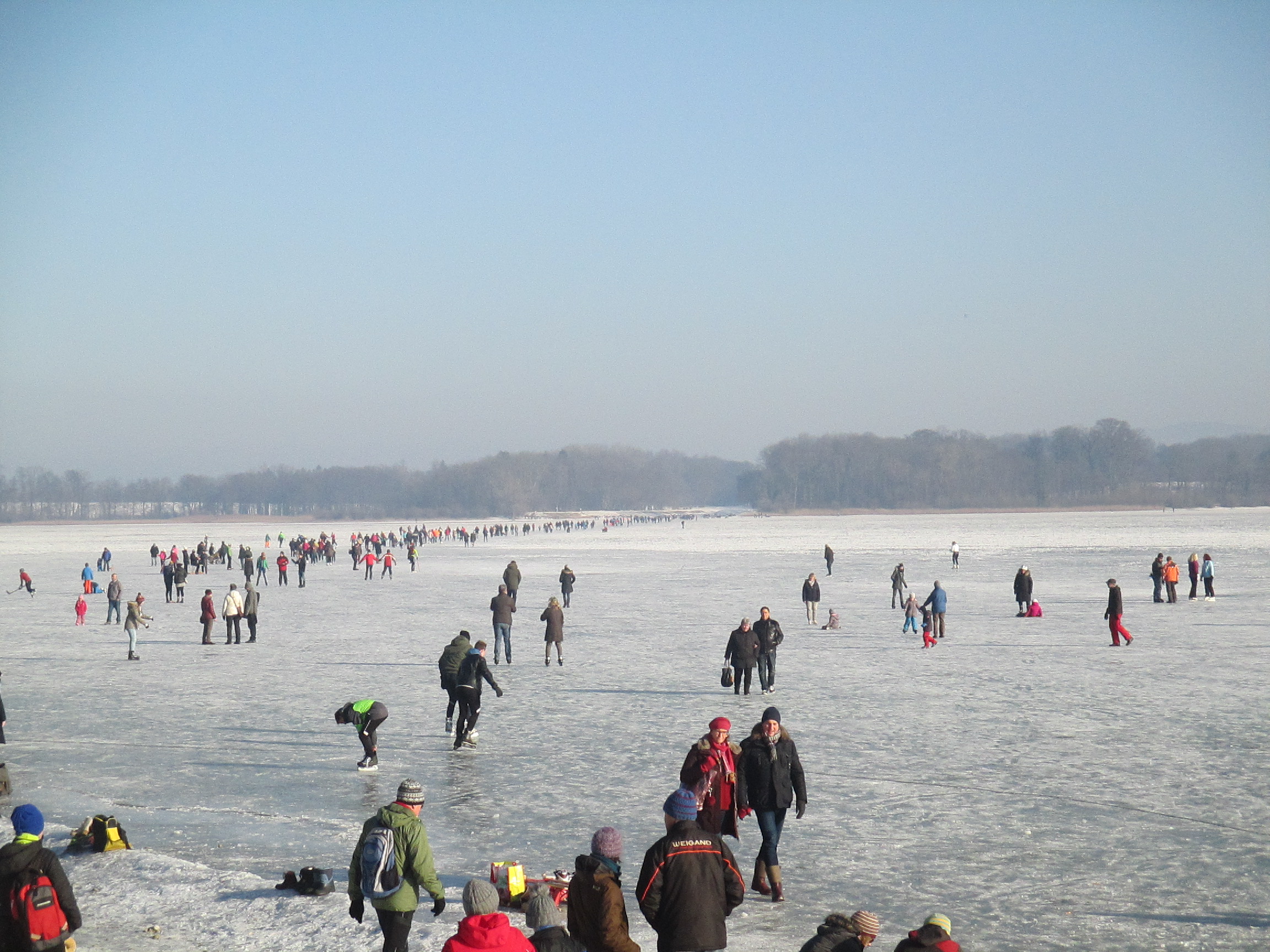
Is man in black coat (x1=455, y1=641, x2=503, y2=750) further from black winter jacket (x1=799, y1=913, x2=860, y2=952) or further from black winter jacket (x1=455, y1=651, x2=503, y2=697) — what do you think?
black winter jacket (x1=799, y1=913, x2=860, y2=952)

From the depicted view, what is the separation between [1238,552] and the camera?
47188 millimetres

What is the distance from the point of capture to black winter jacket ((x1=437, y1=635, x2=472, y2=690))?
12031mm

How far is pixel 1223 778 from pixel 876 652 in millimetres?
9252

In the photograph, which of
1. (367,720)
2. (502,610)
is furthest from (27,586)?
(367,720)

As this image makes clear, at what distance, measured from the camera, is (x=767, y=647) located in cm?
1518

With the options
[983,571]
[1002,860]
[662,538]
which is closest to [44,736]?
[1002,860]

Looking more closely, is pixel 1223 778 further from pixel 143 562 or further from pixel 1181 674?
pixel 143 562

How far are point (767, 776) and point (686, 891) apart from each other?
214cm

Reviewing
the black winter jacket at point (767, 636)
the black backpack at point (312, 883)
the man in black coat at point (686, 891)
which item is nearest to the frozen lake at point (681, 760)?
the black backpack at point (312, 883)

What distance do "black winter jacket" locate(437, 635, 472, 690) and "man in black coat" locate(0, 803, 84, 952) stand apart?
660 cm

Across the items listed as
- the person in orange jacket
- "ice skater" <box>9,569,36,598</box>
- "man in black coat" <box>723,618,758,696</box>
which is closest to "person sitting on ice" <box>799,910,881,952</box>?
"man in black coat" <box>723,618,758,696</box>

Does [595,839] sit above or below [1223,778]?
above

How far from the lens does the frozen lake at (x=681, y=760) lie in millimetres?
7176

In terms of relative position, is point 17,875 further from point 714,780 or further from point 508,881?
point 714,780
